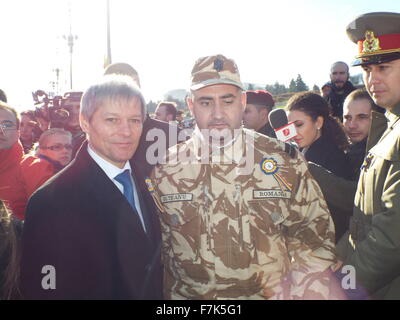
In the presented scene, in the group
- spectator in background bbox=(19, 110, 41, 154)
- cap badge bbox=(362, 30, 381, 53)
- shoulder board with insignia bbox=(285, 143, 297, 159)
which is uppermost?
cap badge bbox=(362, 30, 381, 53)

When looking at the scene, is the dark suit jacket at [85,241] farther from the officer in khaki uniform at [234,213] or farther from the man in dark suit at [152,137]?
the man in dark suit at [152,137]

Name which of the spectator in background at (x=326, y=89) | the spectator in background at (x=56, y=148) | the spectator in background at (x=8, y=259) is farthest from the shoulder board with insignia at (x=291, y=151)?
the spectator in background at (x=326, y=89)

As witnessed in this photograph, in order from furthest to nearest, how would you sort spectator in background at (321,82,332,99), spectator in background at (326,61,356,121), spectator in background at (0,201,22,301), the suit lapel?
spectator in background at (321,82,332,99)
spectator in background at (326,61,356,121)
the suit lapel
spectator in background at (0,201,22,301)

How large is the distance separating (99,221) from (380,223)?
1700 millimetres

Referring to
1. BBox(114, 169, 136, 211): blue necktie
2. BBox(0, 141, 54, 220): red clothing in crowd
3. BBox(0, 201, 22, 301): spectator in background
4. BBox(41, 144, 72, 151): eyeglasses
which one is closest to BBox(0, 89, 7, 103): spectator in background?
BBox(0, 141, 54, 220): red clothing in crowd

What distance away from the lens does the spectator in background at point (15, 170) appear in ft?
10.3

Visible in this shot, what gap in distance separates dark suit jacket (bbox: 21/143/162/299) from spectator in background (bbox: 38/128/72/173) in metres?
1.41

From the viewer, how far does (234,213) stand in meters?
2.33

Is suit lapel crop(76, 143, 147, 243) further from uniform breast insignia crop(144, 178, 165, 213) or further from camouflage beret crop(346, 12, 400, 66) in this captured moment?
camouflage beret crop(346, 12, 400, 66)

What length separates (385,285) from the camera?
221cm

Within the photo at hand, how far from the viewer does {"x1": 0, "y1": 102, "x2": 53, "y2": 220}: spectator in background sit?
313cm

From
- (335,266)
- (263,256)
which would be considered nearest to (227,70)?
(263,256)

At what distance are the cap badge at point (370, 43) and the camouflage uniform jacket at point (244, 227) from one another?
3.24ft

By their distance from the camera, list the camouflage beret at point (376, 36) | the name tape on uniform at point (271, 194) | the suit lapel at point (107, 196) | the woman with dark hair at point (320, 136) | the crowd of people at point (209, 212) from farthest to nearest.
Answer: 1. the woman with dark hair at point (320, 136)
2. the camouflage beret at point (376, 36)
3. the name tape on uniform at point (271, 194)
4. the suit lapel at point (107, 196)
5. the crowd of people at point (209, 212)
